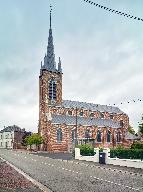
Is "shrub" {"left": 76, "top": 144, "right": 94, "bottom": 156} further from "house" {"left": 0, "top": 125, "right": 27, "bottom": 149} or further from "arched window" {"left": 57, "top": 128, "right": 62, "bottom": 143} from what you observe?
"house" {"left": 0, "top": 125, "right": 27, "bottom": 149}

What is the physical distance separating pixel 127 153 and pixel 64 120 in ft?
146

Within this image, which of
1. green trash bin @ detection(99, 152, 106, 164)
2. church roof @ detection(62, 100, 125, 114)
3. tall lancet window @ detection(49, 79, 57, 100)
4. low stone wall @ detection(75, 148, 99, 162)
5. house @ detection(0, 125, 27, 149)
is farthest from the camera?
house @ detection(0, 125, 27, 149)

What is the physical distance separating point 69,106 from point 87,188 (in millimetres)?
64512

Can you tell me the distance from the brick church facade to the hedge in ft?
113

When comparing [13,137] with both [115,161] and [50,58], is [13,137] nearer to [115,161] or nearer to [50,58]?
[50,58]

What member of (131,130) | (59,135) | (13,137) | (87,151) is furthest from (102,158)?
(13,137)

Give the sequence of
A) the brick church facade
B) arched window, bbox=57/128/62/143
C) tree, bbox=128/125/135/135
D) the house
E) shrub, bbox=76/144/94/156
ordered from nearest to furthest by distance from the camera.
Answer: shrub, bbox=76/144/94/156 < arched window, bbox=57/128/62/143 < the brick church facade < tree, bbox=128/125/135/135 < the house

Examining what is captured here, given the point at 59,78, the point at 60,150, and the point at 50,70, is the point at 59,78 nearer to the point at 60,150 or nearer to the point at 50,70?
the point at 50,70

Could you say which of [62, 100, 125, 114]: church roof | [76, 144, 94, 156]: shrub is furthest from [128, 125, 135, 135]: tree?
[76, 144, 94, 156]: shrub

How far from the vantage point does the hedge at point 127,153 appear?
91.7 ft

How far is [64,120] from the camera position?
73.9 metres

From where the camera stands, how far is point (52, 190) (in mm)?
14055

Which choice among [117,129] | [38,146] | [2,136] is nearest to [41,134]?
[38,146]

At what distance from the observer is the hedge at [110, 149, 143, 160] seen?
91.7 ft
